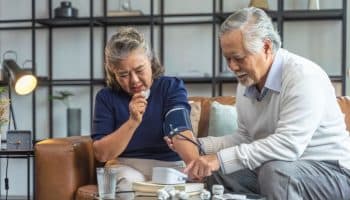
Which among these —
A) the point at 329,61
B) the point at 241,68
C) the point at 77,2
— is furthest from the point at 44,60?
the point at 241,68

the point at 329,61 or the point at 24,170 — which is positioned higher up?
the point at 329,61

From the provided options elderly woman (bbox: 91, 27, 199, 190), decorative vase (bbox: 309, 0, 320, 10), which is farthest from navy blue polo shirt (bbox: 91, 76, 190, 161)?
decorative vase (bbox: 309, 0, 320, 10)

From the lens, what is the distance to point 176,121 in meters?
2.21

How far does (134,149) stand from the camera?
7.75 ft

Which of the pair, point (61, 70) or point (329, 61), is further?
point (61, 70)

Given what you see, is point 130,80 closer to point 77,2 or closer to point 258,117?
point 258,117

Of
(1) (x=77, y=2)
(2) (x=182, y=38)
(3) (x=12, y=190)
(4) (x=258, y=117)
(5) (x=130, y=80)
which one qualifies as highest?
(1) (x=77, y=2)

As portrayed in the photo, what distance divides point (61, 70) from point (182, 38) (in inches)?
47.7

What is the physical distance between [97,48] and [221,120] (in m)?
2.29

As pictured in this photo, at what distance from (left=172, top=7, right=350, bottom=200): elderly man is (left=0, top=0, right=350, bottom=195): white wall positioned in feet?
8.42

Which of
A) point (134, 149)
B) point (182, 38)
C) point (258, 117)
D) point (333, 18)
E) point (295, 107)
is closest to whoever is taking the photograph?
point (295, 107)

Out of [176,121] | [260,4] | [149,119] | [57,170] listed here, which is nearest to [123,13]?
[260,4]

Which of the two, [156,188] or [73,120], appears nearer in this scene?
[156,188]

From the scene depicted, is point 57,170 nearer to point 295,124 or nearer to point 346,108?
point 295,124
